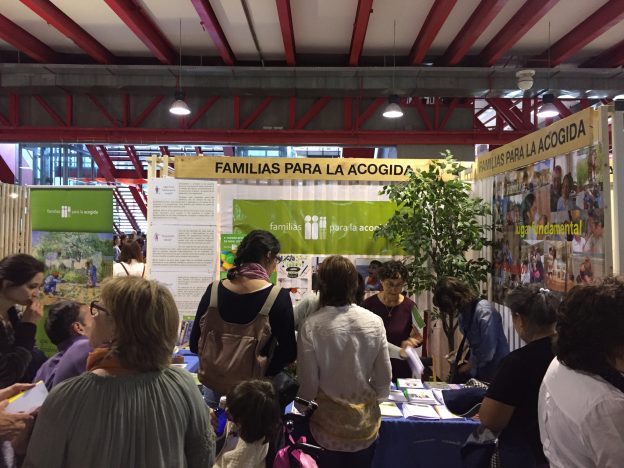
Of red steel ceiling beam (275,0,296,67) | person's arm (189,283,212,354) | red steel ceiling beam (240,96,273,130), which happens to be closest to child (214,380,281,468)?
person's arm (189,283,212,354)

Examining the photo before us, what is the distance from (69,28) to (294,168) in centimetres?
355

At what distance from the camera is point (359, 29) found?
5.67 metres

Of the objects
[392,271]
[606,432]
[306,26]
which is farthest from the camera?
[306,26]

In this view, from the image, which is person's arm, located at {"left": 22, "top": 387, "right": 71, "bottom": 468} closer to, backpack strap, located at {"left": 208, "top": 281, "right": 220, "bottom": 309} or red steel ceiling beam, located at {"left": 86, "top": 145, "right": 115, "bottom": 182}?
backpack strap, located at {"left": 208, "top": 281, "right": 220, "bottom": 309}

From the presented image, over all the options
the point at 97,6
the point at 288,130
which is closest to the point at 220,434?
the point at 97,6

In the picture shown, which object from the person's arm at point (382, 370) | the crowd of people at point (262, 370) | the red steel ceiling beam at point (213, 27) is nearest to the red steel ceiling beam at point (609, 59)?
the red steel ceiling beam at point (213, 27)

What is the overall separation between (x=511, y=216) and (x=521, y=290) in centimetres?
212

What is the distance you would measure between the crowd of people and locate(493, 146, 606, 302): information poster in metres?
0.59

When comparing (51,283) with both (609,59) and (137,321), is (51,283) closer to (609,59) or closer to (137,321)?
(137,321)

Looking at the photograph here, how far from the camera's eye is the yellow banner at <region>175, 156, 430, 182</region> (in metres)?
4.57

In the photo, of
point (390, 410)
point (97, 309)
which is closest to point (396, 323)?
point (390, 410)

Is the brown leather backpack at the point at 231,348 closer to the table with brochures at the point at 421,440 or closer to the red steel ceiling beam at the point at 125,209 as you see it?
the table with brochures at the point at 421,440

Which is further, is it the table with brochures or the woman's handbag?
the table with brochures

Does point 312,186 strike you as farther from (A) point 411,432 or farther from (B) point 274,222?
(A) point 411,432
